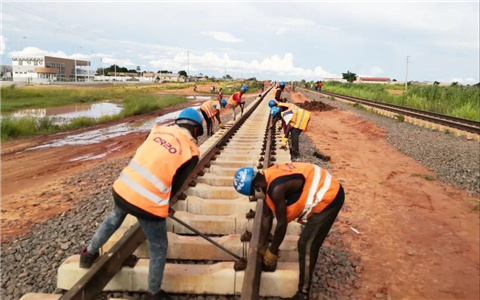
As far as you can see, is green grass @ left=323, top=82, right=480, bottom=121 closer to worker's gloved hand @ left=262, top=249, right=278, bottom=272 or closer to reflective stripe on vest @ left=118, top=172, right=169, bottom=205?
worker's gloved hand @ left=262, top=249, right=278, bottom=272

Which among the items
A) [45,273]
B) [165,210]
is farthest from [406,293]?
[45,273]

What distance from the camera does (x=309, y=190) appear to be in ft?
9.77

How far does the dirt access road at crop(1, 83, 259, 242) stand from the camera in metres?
5.68

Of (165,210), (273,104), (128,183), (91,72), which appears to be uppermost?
(91,72)

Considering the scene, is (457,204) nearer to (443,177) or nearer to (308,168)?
(443,177)

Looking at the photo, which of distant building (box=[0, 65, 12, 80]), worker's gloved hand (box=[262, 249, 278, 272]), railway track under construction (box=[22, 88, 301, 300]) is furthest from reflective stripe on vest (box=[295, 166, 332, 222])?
distant building (box=[0, 65, 12, 80])

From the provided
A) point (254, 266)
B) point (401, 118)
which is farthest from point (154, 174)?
point (401, 118)

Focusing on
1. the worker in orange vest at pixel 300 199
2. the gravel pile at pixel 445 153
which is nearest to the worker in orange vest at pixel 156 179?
the worker in orange vest at pixel 300 199

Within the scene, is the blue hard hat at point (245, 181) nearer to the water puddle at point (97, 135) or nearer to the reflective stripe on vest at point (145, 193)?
the reflective stripe on vest at point (145, 193)

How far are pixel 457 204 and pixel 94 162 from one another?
8.83m

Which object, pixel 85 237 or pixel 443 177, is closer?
pixel 85 237

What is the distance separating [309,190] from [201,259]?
4.75ft

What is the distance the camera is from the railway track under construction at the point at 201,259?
3070 millimetres

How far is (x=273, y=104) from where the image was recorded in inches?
360
